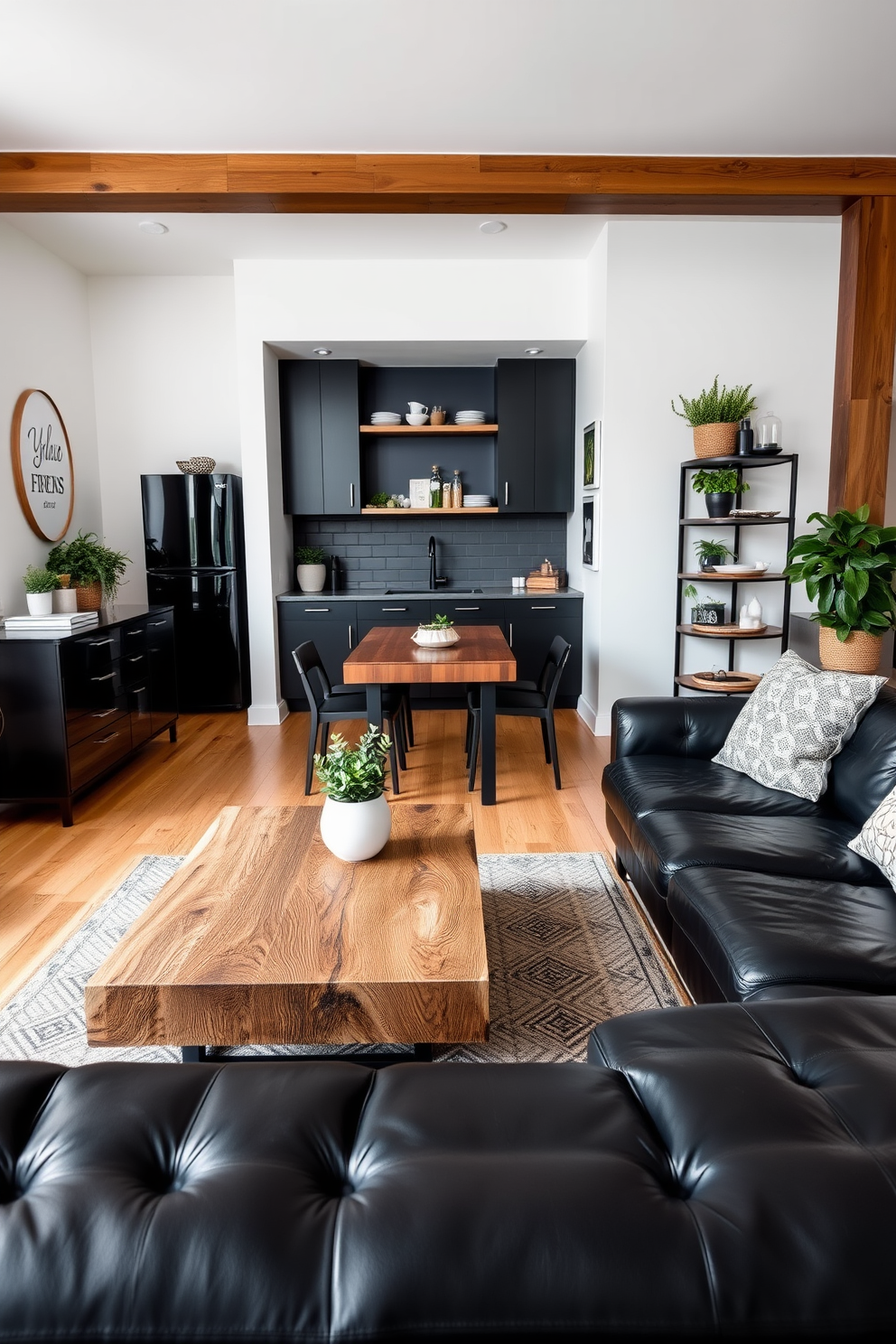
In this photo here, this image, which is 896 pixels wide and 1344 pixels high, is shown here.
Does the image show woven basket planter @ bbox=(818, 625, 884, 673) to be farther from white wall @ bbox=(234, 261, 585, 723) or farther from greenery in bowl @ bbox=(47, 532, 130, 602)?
greenery in bowl @ bbox=(47, 532, 130, 602)

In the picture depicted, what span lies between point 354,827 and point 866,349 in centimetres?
343

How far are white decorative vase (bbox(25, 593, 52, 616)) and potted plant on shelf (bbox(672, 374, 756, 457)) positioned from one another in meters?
3.56

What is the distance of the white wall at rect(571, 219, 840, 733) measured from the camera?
16.5ft

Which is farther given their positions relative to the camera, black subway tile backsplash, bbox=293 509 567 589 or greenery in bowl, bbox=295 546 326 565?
black subway tile backsplash, bbox=293 509 567 589

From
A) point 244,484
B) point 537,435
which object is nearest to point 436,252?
point 537,435

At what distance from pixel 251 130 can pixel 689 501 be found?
3095mm

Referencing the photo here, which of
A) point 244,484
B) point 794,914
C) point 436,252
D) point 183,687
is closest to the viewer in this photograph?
point 794,914

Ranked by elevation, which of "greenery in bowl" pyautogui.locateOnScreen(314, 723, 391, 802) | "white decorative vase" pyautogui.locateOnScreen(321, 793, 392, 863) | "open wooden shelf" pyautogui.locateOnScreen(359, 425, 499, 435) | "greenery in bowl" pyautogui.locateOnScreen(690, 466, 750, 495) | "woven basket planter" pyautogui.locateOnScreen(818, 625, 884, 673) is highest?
"open wooden shelf" pyautogui.locateOnScreen(359, 425, 499, 435)

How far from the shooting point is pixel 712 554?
16.6 ft

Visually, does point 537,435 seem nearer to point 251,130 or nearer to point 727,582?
point 727,582

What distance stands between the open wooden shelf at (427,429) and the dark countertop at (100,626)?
2.01m

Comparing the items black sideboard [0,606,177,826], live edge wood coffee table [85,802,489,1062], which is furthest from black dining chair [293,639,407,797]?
live edge wood coffee table [85,802,489,1062]

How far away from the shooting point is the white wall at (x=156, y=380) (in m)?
6.17

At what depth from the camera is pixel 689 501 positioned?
527 cm
